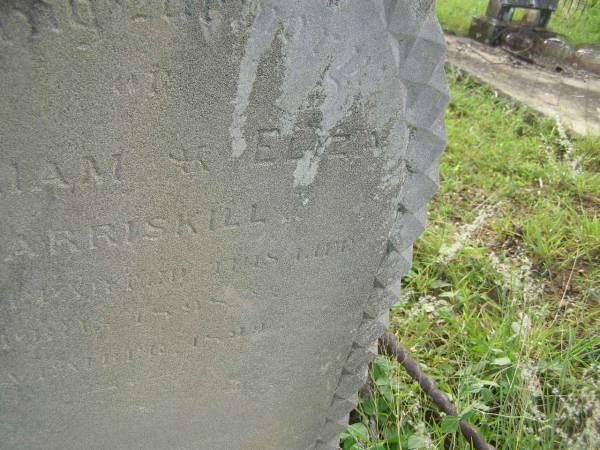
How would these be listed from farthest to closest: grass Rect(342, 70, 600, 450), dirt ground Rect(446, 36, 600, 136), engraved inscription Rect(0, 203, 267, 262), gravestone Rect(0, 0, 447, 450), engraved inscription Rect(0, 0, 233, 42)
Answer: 1. dirt ground Rect(446, 36, 600, 136)
2. grass Rect(342, 70, 600, 450)
3. engraved inscription Rect(0, 203, 267, 262)
4. gravestone Rect(0, 0, 447, 450)
5. engraved inscription Rect(0, 0, 233, 42)

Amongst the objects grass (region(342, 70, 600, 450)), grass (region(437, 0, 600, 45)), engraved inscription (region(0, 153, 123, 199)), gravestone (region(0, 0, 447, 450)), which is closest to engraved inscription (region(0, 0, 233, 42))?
gravestone (region(0, 0, 447, 450))

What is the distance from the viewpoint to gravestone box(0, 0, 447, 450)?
36.0 inches

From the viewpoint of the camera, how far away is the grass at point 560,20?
19.3 ft

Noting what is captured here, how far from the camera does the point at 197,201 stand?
1132 millimetres

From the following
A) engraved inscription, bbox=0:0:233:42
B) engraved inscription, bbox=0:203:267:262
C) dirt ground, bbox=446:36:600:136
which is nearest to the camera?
engraved inscription, bbox=0:0:233:42

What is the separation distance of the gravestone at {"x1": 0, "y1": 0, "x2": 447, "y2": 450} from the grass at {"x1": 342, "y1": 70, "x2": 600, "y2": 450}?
18.7 inches

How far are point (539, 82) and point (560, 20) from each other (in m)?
2.18

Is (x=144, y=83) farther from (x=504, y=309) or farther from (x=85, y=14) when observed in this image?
(x=504, y=309)

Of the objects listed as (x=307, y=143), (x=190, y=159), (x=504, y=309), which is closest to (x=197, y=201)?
(x=190, y=159)

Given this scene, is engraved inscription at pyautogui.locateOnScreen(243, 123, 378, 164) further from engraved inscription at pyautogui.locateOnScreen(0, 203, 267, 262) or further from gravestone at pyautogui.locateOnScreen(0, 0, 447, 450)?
engraved inscription at pyautogui.locateOnScreen(0, 203, 267, 262)

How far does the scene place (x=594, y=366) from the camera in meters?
1.97

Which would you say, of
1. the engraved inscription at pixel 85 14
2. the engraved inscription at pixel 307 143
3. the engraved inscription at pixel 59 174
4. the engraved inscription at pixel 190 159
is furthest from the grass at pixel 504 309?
the engraved inscription at pixel 85 14

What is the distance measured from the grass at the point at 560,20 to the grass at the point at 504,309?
2.92m

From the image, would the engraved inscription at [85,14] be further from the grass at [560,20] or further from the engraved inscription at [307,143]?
the grass at [560,20]
